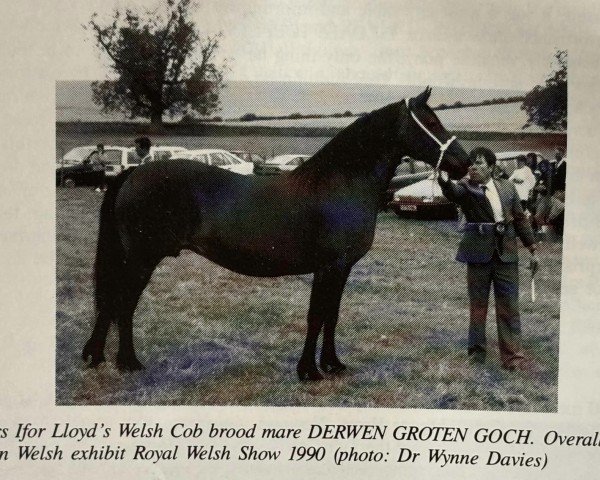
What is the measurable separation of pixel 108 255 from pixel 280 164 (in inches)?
32.7

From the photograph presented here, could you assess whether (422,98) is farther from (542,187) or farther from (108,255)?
(108,255)

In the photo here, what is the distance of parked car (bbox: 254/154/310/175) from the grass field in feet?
1.41

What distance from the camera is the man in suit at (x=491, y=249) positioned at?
330 cm

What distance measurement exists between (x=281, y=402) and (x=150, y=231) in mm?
916

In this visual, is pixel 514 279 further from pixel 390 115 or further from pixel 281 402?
pixel 281 402

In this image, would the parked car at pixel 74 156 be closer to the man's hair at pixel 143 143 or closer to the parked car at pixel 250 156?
the man's hair at pixel 143 143

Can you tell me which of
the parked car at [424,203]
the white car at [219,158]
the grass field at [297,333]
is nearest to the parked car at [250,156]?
the white car at [219,158]

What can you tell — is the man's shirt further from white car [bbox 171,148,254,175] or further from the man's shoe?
white car [bbox 171,148,254,175]

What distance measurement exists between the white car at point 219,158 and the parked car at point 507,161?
3.53ft

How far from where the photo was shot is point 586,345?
10.9ft

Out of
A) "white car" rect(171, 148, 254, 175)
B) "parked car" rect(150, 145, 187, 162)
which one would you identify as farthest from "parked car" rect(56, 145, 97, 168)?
"white car" rect(171, 148, 254, 175)

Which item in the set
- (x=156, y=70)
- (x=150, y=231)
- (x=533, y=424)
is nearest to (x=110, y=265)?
(x=150, y=231)

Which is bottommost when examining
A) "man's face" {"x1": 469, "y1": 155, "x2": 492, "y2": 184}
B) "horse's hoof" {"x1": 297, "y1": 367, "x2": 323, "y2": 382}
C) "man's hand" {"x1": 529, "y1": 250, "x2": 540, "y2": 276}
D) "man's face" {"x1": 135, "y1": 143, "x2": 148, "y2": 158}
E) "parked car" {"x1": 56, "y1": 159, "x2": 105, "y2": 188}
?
"horse's hoof" {"x1": 297, "y1": 367, "x2": 323, "y2": 382}

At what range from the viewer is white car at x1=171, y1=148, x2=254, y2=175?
329cm
